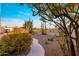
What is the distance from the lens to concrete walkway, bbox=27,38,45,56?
1.38 m

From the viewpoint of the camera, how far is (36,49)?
139 cm

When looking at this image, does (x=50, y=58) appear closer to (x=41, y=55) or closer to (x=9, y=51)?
(x=41, y=55)

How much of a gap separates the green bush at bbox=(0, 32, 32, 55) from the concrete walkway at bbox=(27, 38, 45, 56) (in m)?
0.03

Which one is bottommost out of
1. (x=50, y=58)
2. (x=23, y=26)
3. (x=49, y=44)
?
(x=50, y=58)

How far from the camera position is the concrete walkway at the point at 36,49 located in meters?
1.38

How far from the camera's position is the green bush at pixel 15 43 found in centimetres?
138

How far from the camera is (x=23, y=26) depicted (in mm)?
1396

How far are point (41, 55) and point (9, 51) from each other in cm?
24

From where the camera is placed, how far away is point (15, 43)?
1.39 meters

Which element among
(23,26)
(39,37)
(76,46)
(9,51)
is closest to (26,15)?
(23,26)

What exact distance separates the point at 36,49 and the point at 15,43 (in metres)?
0.17

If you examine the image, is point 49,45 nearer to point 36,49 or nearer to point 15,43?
point 36,49

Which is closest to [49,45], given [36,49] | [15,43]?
[36,49]

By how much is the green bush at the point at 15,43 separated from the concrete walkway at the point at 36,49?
3 centimetres
